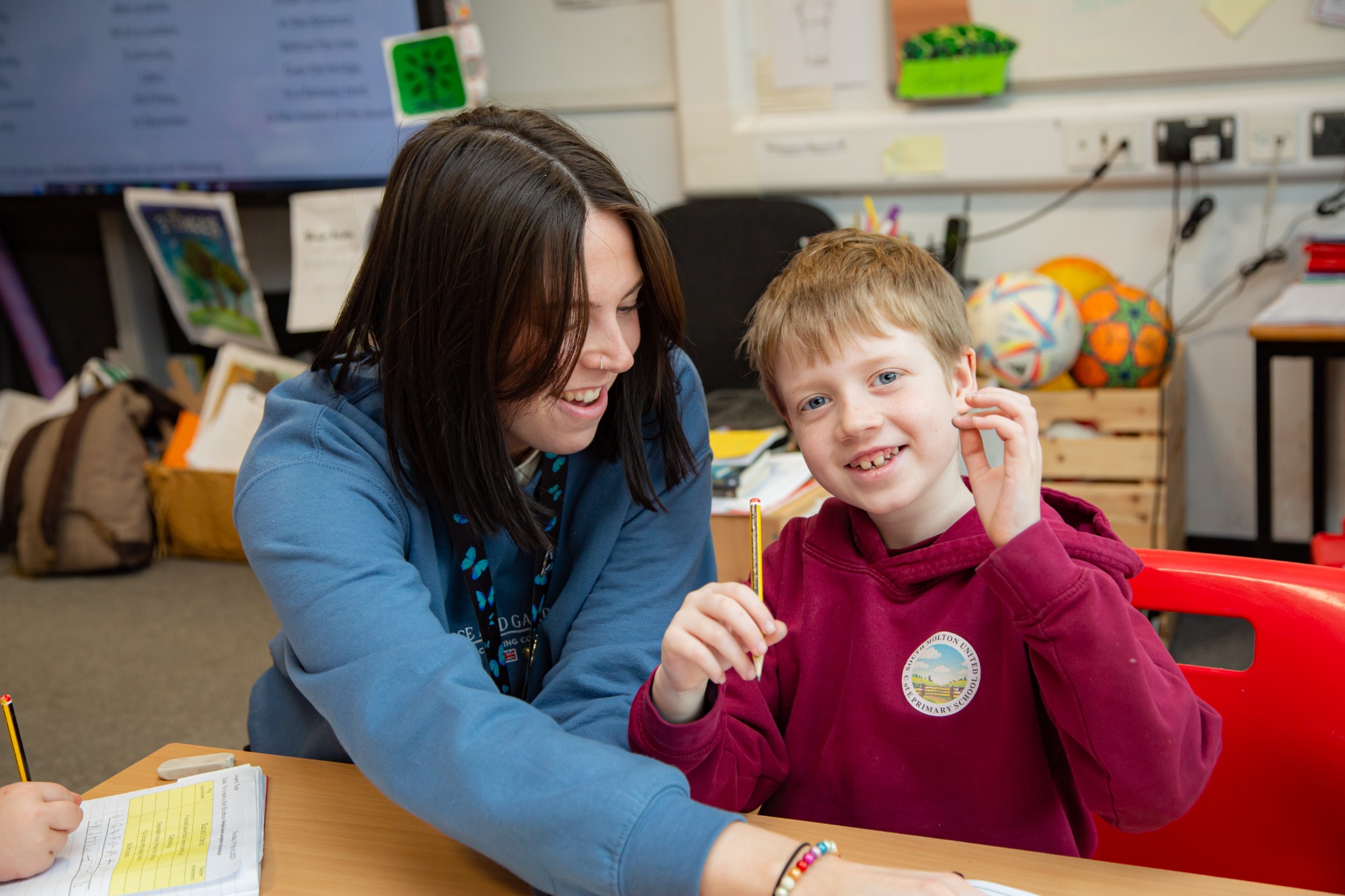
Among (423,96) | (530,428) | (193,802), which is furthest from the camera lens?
(423,96)

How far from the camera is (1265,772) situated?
0.97 m

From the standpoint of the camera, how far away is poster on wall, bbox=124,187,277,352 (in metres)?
3.13

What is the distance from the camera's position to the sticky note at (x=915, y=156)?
2.70 metres

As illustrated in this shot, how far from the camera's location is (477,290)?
90 centimetres

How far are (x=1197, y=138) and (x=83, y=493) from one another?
3006mm

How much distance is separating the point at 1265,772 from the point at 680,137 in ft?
7.75

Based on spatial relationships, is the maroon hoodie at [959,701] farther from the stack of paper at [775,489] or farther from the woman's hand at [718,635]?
the stack of paper at [775,489]

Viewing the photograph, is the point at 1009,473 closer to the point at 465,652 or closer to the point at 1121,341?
the point at 465,652

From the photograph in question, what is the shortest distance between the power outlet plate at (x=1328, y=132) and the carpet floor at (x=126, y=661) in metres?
2.56

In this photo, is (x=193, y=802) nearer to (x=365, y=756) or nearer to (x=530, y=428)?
(x=365, y=756)

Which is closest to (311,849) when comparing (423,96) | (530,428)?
(530,428)

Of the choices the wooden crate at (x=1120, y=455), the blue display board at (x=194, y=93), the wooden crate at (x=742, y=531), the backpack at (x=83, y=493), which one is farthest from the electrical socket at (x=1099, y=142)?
the backpack at (x=83, y=493)

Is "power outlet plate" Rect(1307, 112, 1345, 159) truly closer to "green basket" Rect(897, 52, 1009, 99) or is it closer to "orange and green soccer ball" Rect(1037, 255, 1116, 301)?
"orange and green soccer ball" Rect(1037, 255, 1116, 301)

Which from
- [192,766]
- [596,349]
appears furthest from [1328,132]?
[192,766]
